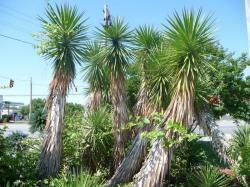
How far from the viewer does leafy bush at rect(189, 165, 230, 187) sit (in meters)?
7.30

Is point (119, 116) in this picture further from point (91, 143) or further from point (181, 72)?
point (181, 72)

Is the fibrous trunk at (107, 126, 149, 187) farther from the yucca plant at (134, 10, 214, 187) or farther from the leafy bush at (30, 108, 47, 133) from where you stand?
the leafy bush at (30, 108, 47, 133)

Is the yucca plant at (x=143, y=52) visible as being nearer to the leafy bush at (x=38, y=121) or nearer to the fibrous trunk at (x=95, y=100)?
the fibrous trunk at (x=95, y=100)

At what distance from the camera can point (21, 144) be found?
33.2ft

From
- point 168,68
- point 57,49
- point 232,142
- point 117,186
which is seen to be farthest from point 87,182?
point 232,142

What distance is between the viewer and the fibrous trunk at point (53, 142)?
7.70 metres

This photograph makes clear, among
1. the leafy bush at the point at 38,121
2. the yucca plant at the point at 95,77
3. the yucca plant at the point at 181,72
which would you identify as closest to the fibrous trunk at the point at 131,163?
the yucca plant at the point at 181,72

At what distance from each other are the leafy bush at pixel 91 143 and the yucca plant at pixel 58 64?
0.64 meters

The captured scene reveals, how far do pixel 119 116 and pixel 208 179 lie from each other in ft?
7.91

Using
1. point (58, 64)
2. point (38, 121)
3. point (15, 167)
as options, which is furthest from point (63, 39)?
point (38, 121)

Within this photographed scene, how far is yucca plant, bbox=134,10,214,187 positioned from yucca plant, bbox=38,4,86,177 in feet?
6.62

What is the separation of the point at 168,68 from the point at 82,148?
9.30 ft

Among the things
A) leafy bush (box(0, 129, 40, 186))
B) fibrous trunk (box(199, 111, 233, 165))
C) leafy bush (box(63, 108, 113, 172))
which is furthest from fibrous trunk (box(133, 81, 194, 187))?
leafy bush (box(0, 129, 40, 186))

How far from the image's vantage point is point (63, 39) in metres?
8.06
